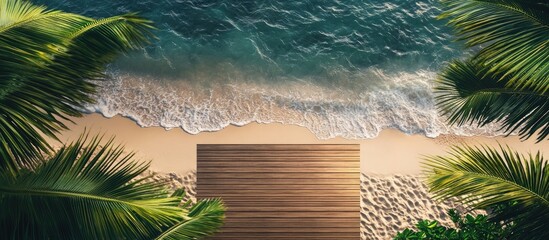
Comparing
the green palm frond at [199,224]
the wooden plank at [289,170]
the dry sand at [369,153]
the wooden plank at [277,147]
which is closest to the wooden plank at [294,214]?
the dry sand at [369,153]

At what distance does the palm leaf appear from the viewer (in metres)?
3.67

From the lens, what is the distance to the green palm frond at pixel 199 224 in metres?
4.63

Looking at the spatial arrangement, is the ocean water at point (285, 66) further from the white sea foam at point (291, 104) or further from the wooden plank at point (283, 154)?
the wooden plank at point (283, 154)

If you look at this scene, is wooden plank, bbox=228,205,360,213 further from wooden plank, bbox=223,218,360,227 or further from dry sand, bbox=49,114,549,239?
dry sand, bbox=49,114,549,239

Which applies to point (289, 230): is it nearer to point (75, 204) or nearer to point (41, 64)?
point (75, 204)

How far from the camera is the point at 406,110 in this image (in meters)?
10.1

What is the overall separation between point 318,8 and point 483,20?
7675 millimetres

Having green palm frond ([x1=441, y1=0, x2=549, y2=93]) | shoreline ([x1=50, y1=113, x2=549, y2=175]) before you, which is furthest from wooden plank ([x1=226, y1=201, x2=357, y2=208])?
green palm frond ([x1=441, y1=0, x2=549, y2=93])

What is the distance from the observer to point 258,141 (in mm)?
9312

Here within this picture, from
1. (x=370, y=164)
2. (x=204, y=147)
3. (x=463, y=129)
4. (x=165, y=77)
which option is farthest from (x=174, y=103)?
(x=463, y=129)

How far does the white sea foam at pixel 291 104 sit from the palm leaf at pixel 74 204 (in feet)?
18.2

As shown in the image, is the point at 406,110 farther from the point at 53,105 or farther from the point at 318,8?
the point at 53,105

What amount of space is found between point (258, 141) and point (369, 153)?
150cm

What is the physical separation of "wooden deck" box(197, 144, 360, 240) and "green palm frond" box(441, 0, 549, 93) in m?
3.98
